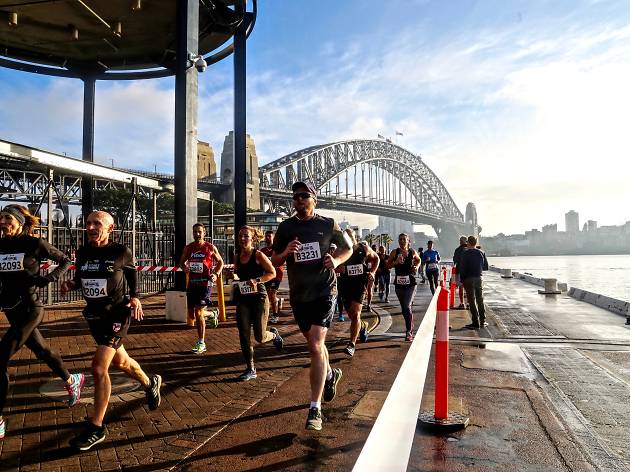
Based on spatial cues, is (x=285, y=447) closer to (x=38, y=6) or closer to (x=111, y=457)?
(x=111, y=457)

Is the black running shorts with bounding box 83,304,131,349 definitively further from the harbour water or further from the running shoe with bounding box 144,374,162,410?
the harbour water

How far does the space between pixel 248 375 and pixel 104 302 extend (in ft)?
6.32

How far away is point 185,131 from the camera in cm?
914

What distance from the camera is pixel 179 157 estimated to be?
9.11 metres

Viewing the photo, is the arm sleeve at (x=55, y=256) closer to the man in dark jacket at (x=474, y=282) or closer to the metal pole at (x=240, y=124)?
the man in dark jacket at (x=474, y=282)

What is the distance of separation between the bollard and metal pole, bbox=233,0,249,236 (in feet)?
28.6

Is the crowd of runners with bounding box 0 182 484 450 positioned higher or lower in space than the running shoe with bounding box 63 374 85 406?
higher

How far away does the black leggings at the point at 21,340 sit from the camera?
3.46 meters

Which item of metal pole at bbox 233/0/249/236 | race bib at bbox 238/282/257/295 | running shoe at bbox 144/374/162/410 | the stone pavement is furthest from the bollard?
metal pole at bbox 233/0/249/236

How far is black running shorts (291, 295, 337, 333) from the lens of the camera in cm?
361

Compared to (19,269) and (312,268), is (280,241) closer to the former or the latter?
(312,268)

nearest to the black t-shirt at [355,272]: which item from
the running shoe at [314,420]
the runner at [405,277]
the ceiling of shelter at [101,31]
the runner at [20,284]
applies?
the runner at [405,277]

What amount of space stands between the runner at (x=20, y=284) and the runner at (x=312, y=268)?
1.96 meters

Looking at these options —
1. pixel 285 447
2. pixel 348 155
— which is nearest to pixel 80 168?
pixel 285 447
